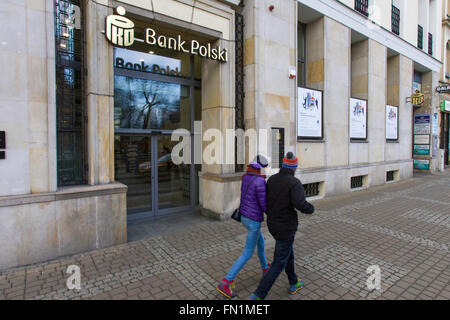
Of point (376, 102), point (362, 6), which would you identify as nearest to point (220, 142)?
point (376, 102)

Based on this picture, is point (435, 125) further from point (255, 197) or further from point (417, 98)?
point (255, 197)

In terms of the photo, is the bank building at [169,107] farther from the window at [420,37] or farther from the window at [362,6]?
the window at [420,37]

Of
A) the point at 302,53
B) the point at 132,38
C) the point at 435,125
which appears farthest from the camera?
the point at 435,125

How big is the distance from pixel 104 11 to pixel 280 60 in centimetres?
489

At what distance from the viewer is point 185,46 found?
6512 millimetres

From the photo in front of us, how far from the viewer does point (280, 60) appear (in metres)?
8.06

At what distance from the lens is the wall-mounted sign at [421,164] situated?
54.0ft

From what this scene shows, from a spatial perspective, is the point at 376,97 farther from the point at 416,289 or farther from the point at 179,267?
the point at 179,267

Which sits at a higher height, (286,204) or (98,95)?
(98,95)

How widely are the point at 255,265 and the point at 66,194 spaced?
3404 mm

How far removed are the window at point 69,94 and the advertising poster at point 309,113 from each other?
6304mm

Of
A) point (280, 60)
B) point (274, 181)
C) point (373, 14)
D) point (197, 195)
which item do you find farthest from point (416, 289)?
point (373, 14)

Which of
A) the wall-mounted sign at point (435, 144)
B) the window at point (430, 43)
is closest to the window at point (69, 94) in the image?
the wall-mounted sign at point (435, 144)
